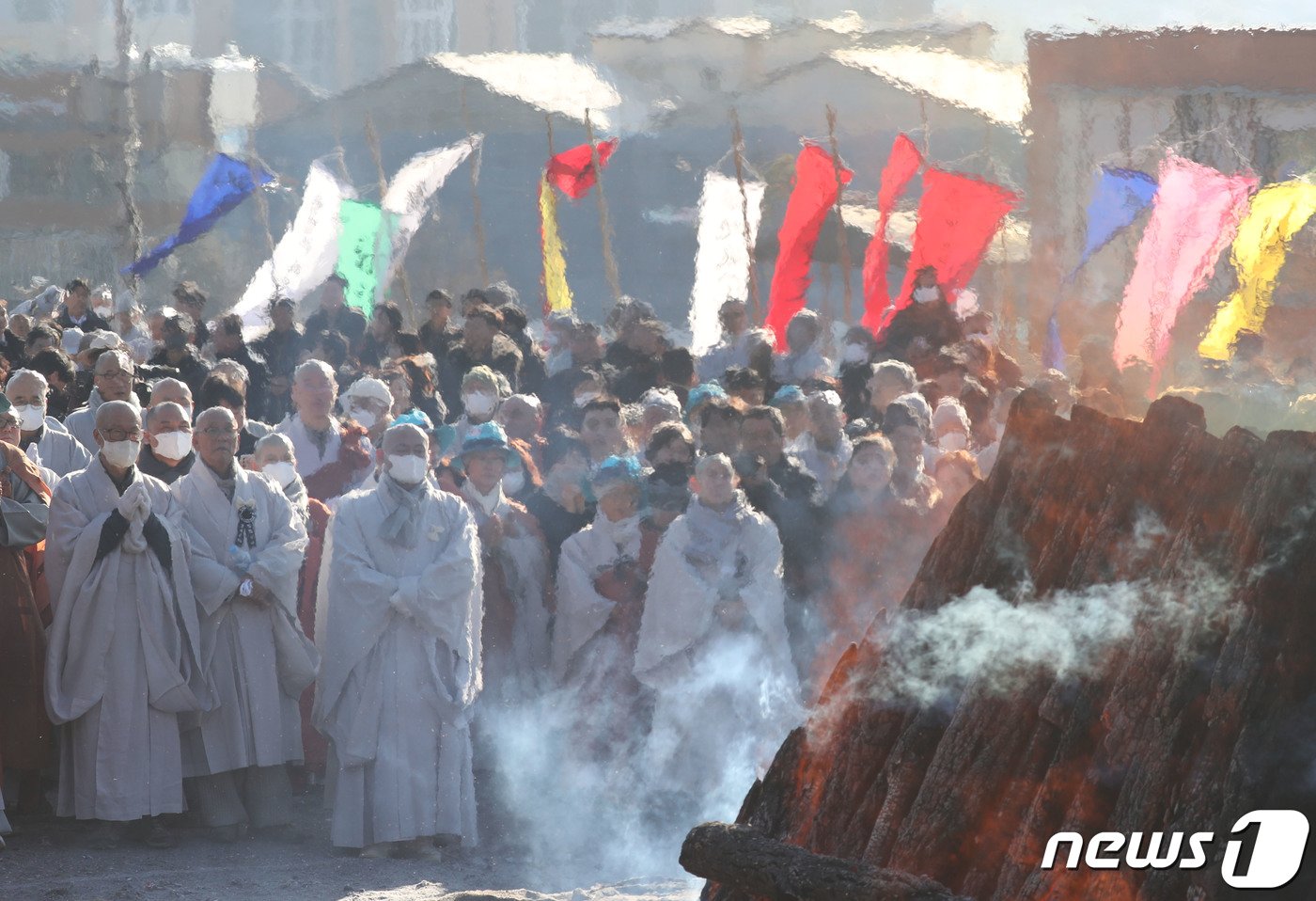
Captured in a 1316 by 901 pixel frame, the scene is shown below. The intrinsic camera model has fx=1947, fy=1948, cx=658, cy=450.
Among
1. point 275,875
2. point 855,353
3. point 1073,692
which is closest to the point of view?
point 1073,692

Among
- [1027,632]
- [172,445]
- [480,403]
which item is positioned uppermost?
[480,403]

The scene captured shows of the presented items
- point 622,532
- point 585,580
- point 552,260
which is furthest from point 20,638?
point 552,260

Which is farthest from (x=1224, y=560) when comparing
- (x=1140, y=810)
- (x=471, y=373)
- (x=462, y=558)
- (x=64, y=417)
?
(x=64, y=417)

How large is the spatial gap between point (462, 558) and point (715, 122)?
22.7m

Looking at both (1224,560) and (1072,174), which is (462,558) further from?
(1072,174)

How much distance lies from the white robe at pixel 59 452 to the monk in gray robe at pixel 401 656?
1.75 m

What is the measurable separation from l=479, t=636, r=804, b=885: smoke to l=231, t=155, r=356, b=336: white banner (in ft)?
27.3

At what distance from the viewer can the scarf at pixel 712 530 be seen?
26.8 feet

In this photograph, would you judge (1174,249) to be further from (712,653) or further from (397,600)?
(397,600)

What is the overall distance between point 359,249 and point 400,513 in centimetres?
951

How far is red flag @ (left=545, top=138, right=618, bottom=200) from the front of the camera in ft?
58.1

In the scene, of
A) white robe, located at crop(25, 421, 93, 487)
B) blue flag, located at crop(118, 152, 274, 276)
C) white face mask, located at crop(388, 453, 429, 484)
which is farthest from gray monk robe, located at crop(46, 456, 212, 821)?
blue flag, located at crop(118, 152, 274, 276)

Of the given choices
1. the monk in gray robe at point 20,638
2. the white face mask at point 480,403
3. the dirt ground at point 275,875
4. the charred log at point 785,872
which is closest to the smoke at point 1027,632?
the charred log at point 785,872

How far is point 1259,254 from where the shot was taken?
52.1ft
